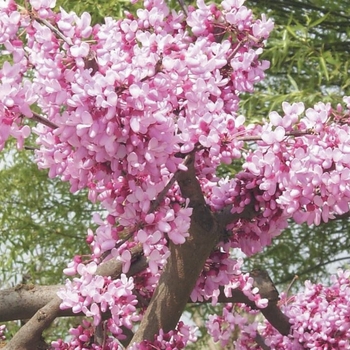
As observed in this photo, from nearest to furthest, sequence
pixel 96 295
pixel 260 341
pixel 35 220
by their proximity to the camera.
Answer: pixel 96 295 → pixel 260 341 → pixel 35 220

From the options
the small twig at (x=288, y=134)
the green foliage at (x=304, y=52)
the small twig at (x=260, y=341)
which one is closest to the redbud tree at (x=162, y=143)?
the small twig at (x=288, y=134)

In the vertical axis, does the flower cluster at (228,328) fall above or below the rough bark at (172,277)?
below

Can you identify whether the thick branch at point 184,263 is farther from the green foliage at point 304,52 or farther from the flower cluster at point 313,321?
the green foliage at point 304,52

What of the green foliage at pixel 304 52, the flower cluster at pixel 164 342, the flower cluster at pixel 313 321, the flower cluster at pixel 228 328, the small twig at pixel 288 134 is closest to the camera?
the small twig at pixel 288 134

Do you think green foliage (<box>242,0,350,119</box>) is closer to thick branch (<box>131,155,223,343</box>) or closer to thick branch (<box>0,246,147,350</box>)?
thick branch (<box>0,246,147,350</box>)

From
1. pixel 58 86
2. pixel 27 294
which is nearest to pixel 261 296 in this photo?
pixel 27 294

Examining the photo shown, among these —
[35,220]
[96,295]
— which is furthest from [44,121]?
[35,220]

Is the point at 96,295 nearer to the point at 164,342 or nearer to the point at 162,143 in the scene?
the point at 164,342

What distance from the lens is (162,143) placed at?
1.09 m

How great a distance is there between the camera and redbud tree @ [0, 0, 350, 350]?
107 centimetres

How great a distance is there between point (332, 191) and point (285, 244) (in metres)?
2.58

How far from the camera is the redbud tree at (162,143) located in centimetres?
107

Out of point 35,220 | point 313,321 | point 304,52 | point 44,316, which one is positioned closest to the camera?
point 44,316

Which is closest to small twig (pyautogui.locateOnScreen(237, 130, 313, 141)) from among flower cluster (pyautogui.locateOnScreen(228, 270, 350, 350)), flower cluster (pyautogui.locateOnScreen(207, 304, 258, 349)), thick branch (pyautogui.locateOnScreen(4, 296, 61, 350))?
thick branch (pyautogui.locateOnScreen(4, 296, 61, 350))
